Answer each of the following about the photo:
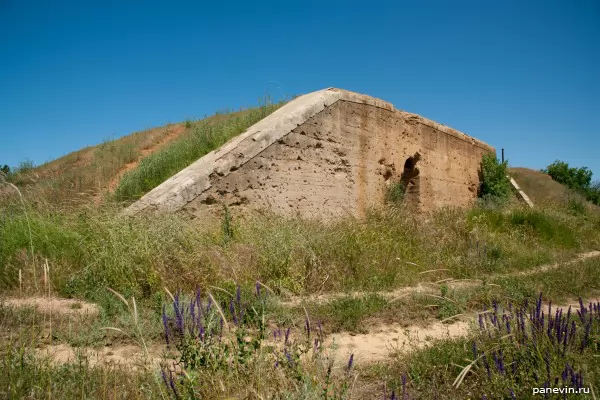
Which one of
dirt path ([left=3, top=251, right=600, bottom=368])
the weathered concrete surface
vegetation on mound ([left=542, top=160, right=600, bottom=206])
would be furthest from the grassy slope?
vegetation on mound ([left=542, top=160, right=600, bottom=206])

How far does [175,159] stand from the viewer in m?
8.18

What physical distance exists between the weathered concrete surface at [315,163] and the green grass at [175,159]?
3.21 feet

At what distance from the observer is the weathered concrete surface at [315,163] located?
6.43 m

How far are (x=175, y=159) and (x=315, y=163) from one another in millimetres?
2975

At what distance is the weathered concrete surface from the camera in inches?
253

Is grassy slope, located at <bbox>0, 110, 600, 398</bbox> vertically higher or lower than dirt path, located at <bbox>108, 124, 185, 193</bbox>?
lower

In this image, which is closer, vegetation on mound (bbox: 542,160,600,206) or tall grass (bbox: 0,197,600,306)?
tall grass (bbox: 0,197,600,306)

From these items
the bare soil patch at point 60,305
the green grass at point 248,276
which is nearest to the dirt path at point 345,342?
the bare soil patch at point 60,305

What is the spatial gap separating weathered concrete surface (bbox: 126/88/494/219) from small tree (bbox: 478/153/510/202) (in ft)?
11.7

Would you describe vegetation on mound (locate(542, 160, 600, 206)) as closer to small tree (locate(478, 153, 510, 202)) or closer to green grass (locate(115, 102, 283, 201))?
small tree (locate(478, 153, 510, 202))

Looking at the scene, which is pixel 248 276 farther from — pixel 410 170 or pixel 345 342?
pixel 410 170

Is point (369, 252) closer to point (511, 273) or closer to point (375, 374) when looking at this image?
point (511, 273)

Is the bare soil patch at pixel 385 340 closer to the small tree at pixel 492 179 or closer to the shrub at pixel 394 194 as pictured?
the shrub at pixel 394 194

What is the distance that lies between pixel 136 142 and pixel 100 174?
2972mm
